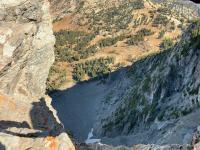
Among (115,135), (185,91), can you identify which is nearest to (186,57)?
(185,91)

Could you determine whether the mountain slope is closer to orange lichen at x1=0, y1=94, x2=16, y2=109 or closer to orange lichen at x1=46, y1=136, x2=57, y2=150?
orange lichen at x1=0, y1=94, x2=16, y2=109

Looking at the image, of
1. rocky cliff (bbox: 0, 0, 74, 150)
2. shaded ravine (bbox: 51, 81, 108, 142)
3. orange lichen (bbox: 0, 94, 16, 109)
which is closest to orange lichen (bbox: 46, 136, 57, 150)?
rocky cliff (bbox: 0, 0, 74, 150)

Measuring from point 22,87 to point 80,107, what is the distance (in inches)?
5244

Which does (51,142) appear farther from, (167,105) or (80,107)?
(80,107)

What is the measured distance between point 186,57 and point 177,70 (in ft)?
11.8

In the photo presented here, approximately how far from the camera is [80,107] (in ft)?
565

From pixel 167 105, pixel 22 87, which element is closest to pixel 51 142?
pixel 22 87

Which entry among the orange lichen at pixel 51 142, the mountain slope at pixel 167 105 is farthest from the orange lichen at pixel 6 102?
the mountain slope at pixel 167 105

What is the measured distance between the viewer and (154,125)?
256 ft

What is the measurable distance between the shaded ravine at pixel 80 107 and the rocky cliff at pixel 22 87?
92.8 metres

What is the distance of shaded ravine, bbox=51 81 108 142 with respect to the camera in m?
146

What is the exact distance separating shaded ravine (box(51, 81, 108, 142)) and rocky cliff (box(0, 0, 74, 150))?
3653 inches

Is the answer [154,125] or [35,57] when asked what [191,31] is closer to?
[154,125]

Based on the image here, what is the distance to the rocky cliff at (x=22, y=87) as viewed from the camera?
2389 centimetres
